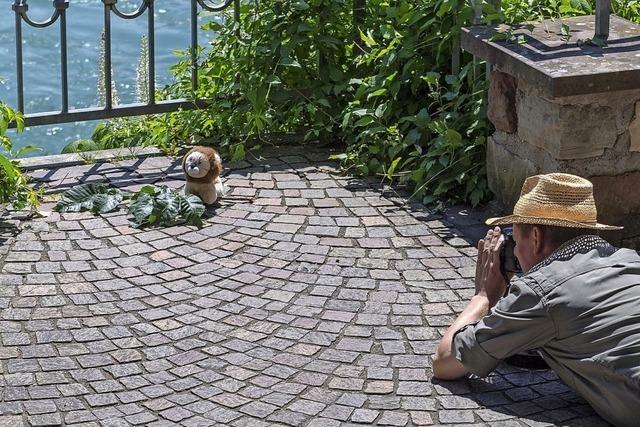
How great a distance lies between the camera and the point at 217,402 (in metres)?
4.59

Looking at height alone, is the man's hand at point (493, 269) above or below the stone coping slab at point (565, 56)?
below

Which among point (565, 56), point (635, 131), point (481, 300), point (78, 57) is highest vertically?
point (565, 56)

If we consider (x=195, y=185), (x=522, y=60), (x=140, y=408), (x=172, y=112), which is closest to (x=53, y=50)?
(x=172, y=112)

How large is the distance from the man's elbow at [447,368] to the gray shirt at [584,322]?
8.3 inches

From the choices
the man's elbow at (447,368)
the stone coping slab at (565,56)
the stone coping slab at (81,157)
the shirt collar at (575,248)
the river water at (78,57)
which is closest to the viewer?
the shirt collar at (575,248)

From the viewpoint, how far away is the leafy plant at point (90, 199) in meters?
6.34

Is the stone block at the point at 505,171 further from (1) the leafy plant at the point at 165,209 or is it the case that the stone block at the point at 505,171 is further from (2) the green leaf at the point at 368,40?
(1) the leafy plant at the point at 165,209

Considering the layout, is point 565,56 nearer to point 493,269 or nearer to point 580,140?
point 580,140

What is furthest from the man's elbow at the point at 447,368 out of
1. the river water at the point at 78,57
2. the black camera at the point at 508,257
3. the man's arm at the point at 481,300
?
the river water at the point at 78,57

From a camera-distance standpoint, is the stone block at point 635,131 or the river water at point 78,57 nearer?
the stone block at point 635,131

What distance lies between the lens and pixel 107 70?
7.07m

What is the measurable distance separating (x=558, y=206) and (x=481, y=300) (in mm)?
551

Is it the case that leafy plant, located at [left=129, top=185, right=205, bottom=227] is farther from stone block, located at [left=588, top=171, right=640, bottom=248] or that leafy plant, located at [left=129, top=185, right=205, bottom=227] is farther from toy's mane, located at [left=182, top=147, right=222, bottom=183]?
stone block, located at [left=588, top=171, right=640, bottom=248]

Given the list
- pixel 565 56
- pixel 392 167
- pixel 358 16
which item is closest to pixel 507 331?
pixel 565 56
